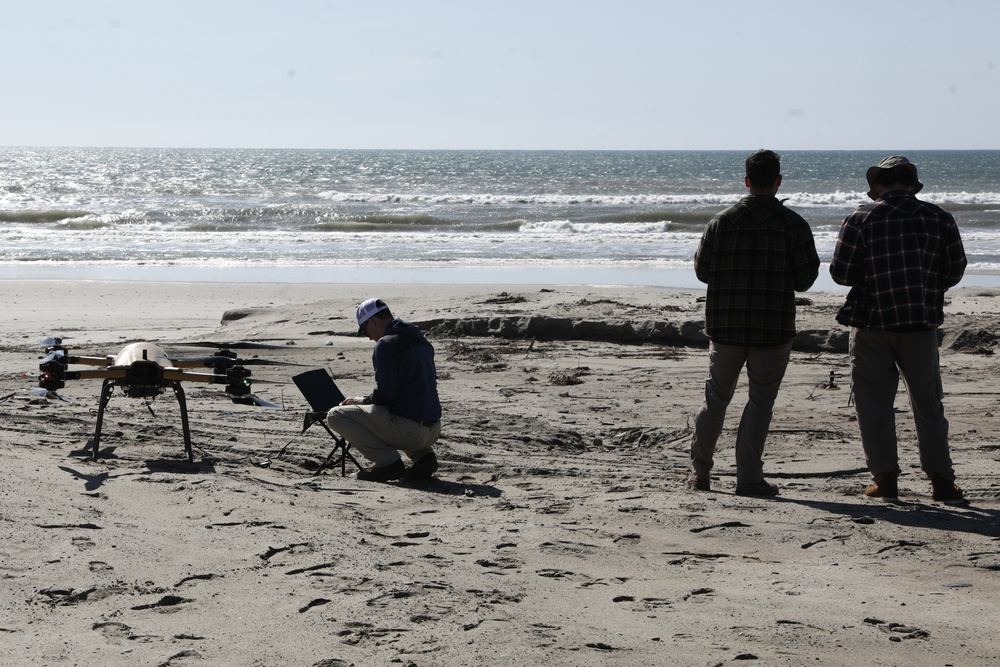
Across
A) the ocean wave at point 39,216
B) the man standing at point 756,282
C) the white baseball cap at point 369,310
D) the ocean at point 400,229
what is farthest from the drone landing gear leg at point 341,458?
the ocean wave at point 39,216

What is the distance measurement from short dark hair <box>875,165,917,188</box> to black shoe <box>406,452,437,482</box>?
2.73 m

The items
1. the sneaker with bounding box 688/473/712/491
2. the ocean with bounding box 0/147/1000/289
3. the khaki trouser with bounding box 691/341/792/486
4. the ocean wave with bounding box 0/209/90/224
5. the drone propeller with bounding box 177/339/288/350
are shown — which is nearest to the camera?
the khaki trouser with bounding box 691/341/792/486

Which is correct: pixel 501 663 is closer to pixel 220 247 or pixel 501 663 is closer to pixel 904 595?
pixel 904 595

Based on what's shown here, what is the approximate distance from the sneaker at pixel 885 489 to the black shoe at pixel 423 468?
2.29 m

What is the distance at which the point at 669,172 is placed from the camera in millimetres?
75625

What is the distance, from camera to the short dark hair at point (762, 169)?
5020 mm

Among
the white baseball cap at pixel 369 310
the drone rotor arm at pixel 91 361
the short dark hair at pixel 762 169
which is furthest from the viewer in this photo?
the drone rotor arm at pixel 91 361

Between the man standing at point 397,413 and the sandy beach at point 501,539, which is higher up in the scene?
the man standing at point 397,413

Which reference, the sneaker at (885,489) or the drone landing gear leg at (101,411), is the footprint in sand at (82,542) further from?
the sneaker at (885,489)

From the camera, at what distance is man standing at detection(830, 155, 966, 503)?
492 centimetres

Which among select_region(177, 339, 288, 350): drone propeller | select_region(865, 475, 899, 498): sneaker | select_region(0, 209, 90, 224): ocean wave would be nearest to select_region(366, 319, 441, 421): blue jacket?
select_region(865, 475, 899, 498): sneaker

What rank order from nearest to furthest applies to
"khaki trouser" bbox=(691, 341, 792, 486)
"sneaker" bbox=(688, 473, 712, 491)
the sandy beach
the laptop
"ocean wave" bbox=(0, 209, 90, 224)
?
the sandy beach < "khaki trouser" bbox=(691, 341, 792, 486) < "sneaker" bbox=(688, 473, 712, 491) < the laptop < "ocean wave" bbox=(0, 209, 90, 224)

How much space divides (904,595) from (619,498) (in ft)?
5.26

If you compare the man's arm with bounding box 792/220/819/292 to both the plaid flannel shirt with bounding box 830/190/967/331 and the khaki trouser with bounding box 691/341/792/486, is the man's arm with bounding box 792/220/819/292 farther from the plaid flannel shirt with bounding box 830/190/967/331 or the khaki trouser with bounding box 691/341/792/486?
the khaki trouser with bounding box 691/341/792/486
